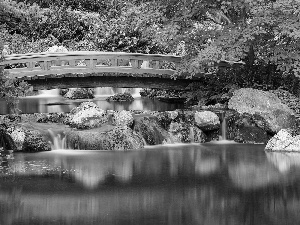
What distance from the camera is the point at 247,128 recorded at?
72.3 ft

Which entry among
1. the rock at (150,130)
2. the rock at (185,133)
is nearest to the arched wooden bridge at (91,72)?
the rock at (150,130)

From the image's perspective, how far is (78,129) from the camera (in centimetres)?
2042

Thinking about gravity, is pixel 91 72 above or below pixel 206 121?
above

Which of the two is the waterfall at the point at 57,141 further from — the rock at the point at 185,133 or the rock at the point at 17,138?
the rock at the point at 185,133

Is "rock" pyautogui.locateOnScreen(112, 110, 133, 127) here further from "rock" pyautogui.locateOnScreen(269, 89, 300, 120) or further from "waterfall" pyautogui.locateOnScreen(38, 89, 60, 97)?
"waterfall" pyautogui.locateOnScreen(38, 89, 60, 97)

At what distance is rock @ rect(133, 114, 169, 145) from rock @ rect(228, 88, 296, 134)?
3.16m

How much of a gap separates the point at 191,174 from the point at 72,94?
47.4 feet

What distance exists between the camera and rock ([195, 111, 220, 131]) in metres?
22.2

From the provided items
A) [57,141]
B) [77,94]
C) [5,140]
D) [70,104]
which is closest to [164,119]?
[57,141]

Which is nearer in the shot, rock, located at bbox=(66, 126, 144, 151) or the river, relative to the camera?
the river

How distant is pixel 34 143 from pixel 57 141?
2.60 ft

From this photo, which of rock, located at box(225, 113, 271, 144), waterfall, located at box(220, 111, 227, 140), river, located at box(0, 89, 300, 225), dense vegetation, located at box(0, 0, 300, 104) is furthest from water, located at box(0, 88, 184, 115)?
river, located at box(0, 89, 300, 225)

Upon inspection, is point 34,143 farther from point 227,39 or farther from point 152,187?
point 227,39

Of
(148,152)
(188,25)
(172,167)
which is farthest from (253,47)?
(172,167)
